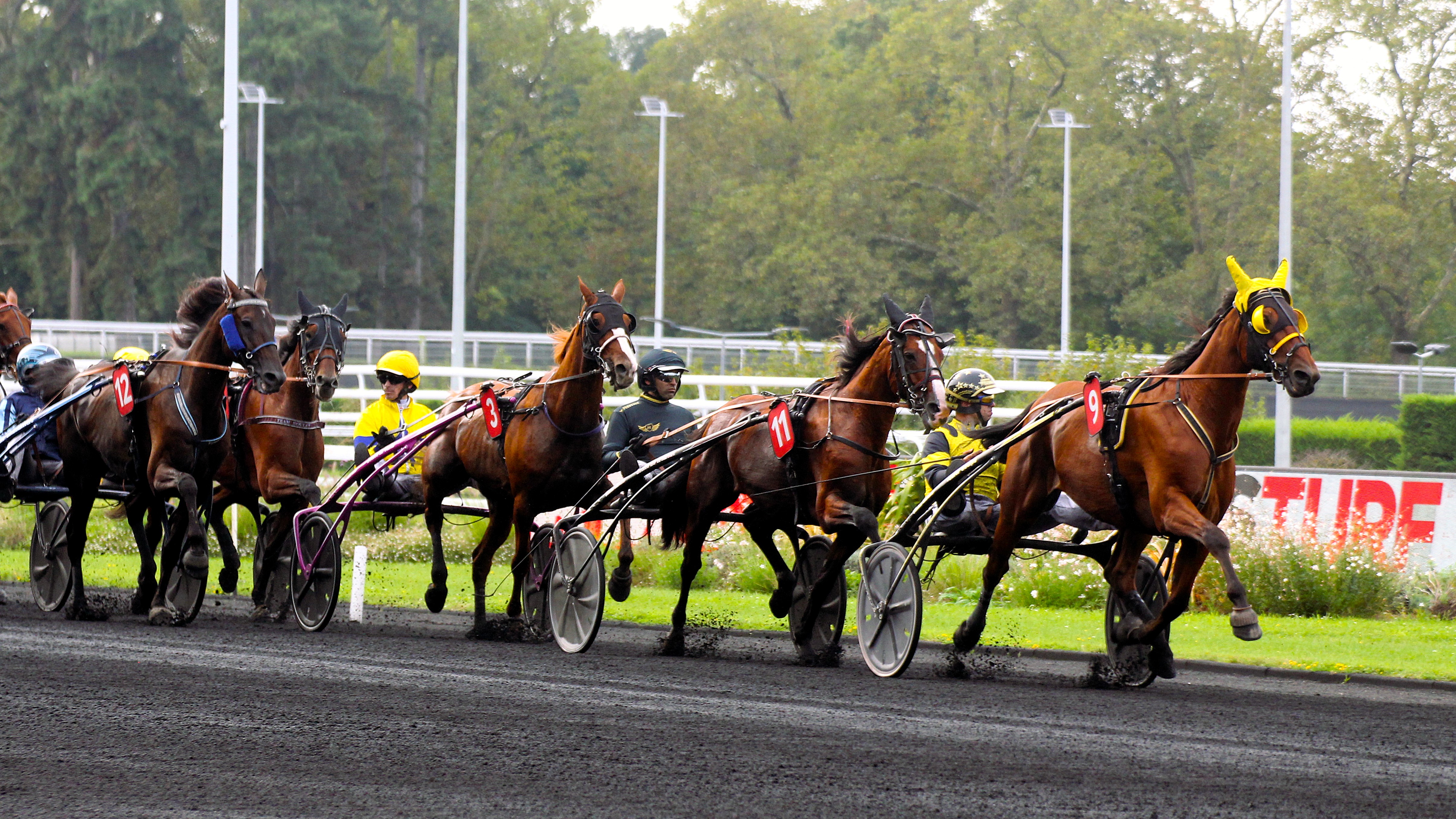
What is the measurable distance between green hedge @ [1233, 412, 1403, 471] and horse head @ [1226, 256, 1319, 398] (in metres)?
16.2

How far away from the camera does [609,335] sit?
32.5 feet

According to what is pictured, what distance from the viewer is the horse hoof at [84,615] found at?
1124cm

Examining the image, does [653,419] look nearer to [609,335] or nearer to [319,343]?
[609,335]

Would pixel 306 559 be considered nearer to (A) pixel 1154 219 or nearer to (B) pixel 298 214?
(A) pixel 1154 219

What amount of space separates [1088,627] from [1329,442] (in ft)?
50.3

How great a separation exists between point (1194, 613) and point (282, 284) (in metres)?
35.6

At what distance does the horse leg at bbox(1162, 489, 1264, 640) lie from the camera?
24.3 feet

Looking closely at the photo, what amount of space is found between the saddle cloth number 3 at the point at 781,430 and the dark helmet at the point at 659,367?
1510mm

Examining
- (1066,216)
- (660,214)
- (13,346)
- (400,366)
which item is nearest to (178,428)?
(400,366)

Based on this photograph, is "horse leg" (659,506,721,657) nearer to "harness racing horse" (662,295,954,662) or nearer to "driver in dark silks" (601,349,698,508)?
"harness racing horse" (662,295,954,662)

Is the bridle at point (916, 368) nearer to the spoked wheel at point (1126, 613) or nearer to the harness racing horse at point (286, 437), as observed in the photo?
the spoked wheel at point (1126, 613)

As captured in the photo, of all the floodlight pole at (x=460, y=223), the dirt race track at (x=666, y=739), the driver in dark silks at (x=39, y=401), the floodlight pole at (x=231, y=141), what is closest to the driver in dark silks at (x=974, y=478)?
the dirt race track at (x=666, y=739)

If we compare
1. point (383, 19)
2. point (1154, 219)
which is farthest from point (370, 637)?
point (383, 19)

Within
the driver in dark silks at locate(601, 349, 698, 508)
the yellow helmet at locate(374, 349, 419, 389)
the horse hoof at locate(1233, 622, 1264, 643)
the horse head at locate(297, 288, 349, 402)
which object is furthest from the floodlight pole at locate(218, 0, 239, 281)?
the horse hoof at locate(1233, 622, 1264, 643)
